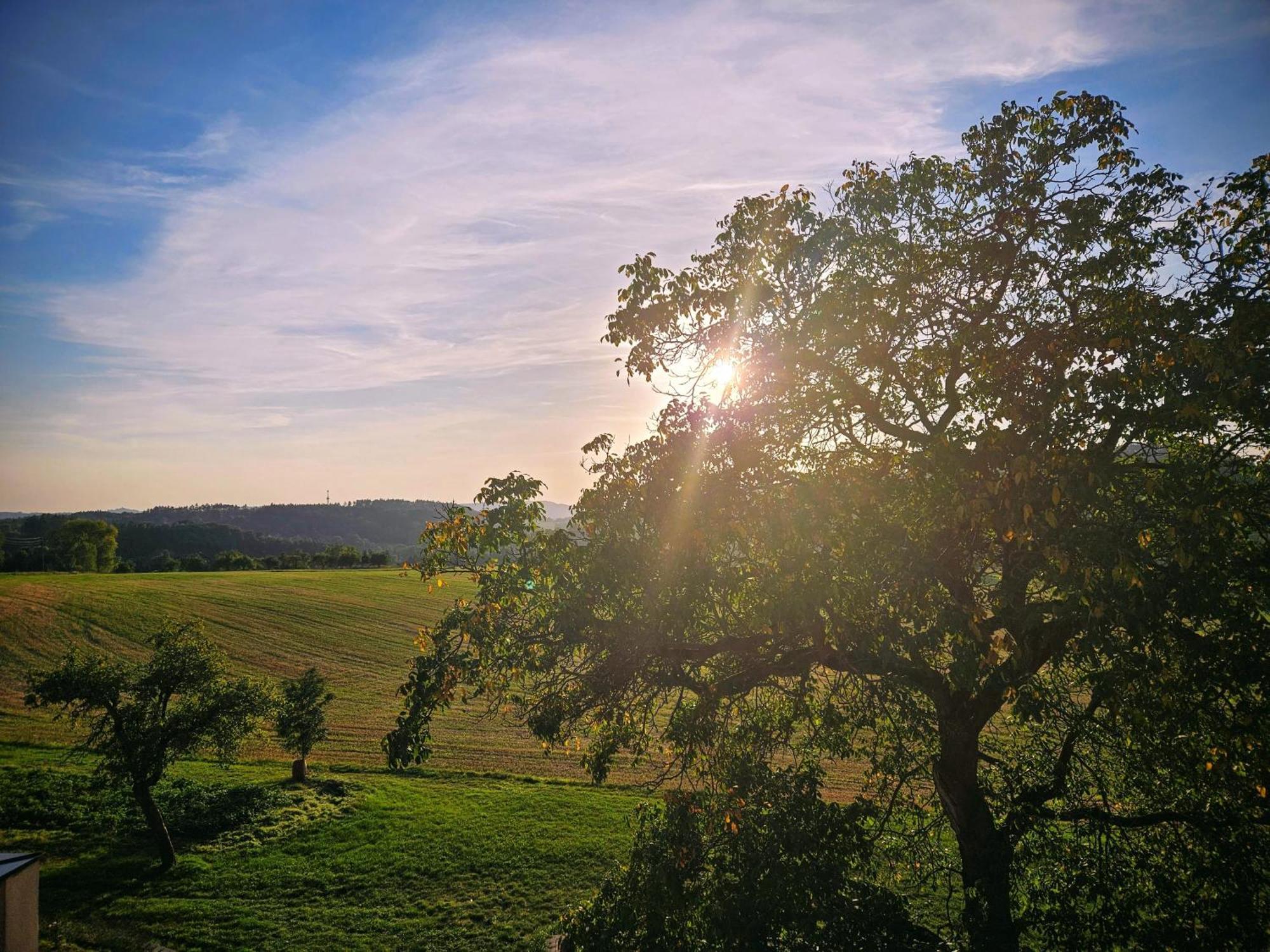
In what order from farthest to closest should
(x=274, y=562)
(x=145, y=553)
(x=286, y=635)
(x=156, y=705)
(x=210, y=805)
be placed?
(x=145, y=553) → (x=274, y=562) → (x=286, y=635) → (x=210, y=805) → (x=156, y=705)

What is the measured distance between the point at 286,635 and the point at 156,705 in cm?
4108

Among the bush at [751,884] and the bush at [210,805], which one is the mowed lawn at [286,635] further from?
the bush at [751,884]

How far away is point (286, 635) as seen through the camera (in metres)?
59.0

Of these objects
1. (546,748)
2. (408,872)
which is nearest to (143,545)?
(408,872)

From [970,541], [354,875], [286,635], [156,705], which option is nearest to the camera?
[970,541]

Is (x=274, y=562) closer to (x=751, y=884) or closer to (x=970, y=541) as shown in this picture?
(x=751, y=884)

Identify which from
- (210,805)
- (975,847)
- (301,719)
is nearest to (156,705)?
(210,805)

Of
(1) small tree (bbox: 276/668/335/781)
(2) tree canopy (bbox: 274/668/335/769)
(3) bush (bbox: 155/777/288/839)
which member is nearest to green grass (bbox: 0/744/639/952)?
(3) bush (bbox: 155/777/288/839)

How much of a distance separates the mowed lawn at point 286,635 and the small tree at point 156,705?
340 inches

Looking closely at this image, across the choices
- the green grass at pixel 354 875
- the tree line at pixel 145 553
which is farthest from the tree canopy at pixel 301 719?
the tree line at pixel 145 553

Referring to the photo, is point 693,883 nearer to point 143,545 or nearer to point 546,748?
point 546,748

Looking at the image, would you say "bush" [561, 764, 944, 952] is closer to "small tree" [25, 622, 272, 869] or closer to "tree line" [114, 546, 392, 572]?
"small tree" [25, 622, 272, 869]

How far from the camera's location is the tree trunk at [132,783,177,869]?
2022cm

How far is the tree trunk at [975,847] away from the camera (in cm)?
717
